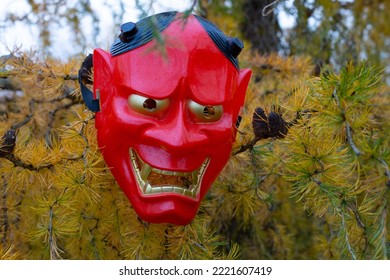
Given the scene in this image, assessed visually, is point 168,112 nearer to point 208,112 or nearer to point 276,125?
point 208,112

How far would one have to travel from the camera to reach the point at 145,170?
833 millimetres

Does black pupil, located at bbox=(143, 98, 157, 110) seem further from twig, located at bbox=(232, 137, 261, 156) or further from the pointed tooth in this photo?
twig, located at bbox=(232, 137, 261, 156)

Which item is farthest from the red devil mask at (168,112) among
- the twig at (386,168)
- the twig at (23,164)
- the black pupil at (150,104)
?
the twig at (386,168)

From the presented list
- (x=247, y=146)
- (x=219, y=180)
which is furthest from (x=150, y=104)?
(x=219, y=180)

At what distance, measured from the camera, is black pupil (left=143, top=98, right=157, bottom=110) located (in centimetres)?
81

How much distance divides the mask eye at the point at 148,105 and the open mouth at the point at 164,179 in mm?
72

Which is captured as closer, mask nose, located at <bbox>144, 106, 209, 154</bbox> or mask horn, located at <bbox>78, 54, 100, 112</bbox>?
mask nose, located at <bbox>144, 106, 209, 154</bbox>

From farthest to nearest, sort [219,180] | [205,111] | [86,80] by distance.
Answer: [219,180] < [86,80] < [205,111]

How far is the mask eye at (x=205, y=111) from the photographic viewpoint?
0.81 meters

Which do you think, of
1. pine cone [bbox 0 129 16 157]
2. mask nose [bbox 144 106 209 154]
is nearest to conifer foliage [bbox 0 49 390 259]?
pine cone [bbox 0 129 16 157]

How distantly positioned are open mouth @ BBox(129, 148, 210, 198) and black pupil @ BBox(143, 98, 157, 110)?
0.08 meters

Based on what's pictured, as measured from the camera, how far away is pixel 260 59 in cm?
151

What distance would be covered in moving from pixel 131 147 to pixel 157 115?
7 centimetres

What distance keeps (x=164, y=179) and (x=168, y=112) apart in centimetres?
12
